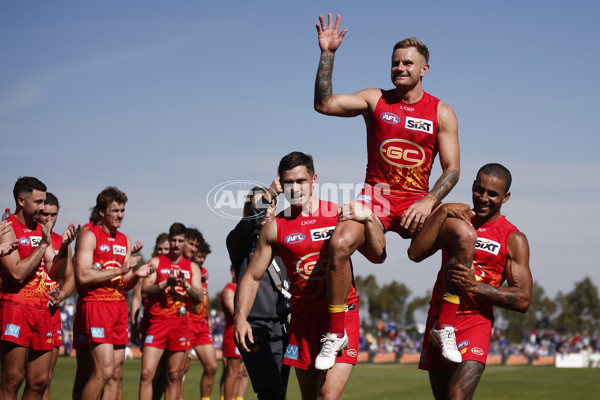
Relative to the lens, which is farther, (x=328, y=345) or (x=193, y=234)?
(x=193, y=234)

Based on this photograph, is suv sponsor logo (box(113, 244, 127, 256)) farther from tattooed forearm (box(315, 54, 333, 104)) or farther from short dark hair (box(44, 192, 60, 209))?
tattooed forearm (box(315, 54, 333, 104))

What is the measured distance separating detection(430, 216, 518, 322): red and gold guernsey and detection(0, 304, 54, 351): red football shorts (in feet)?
17.8

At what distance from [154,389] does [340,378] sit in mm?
6132

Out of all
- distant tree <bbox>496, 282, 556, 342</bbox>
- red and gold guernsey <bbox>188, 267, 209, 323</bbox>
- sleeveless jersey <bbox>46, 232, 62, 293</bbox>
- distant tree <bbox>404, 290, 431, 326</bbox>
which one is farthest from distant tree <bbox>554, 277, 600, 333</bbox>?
sleeveless jersey <bbox>46, 232, 62, 293</bbox>

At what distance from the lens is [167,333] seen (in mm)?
11328

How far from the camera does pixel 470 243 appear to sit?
633 centimetres

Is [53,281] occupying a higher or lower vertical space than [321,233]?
lower

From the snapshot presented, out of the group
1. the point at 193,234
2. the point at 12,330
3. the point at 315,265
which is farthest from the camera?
the point at 193,234

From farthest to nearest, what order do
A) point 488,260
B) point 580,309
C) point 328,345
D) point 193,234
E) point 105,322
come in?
point 580,309 < point 193,234 < point 105,322 < point 488,260 < point 328,345

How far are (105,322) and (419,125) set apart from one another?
5.22 m

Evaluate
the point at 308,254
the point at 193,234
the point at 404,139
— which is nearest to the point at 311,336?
the point at 308,254

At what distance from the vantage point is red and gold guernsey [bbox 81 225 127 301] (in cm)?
948

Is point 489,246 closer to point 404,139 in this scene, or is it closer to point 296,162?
point 404,139

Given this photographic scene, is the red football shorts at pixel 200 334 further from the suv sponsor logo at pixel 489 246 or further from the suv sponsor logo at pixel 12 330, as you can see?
the suv sponsor logo at pixel 489 246
